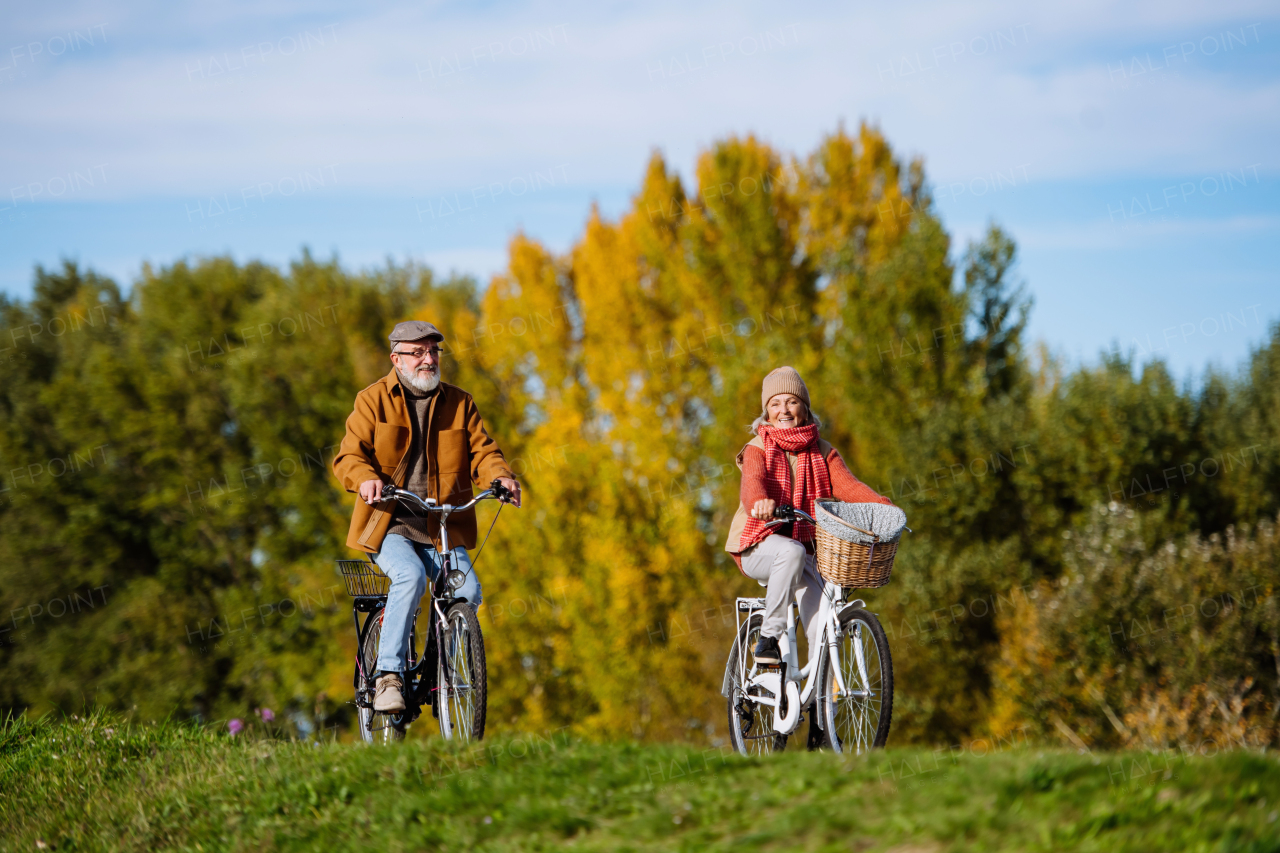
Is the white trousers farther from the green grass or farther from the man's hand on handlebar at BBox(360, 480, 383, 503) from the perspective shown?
the man's hand on handlebar at BBox(360, 480, 383, 503)

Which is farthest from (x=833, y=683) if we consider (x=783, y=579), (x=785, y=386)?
(x=785, y=386)

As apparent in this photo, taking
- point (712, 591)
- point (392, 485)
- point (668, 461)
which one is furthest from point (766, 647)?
point (668, 461)

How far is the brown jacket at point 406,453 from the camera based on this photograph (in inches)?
265

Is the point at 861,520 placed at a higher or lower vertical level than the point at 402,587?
higher

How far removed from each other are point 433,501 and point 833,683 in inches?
99.4

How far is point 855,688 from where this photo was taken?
6523mm

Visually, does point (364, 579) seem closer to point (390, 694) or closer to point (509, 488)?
point (390, 694)

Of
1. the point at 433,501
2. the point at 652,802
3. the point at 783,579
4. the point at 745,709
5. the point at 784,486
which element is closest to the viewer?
the point at 652,802

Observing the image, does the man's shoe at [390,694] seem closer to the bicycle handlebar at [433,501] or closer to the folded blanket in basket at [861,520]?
the bicycle handlebar at [433,501]

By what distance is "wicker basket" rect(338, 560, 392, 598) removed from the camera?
6.86 metres

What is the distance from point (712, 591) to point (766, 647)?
77.1 feet

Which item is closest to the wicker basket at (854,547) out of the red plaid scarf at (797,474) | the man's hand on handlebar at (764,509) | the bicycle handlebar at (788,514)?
the bicycle handlebar at (788,514)

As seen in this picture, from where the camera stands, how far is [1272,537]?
28.3m

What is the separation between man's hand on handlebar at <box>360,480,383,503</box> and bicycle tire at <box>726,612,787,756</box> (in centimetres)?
237
